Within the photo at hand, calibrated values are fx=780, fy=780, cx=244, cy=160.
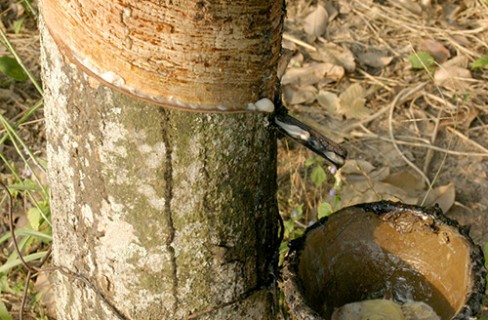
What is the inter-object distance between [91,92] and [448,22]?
2.09 metres

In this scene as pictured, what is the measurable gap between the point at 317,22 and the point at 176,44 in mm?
1856

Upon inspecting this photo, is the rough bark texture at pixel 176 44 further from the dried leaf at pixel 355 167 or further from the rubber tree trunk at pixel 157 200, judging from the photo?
the dried leaf at pixel 355 167

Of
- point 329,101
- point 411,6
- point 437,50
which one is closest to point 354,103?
point 329,101

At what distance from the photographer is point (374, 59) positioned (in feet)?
9.78

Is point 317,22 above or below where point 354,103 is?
above

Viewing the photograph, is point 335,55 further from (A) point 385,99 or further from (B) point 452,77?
(B) point 452,77

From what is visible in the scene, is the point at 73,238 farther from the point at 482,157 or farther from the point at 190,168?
the point at 482,157

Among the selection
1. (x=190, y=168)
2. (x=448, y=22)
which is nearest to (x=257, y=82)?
(x=190, y=168)

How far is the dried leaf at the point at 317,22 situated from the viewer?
3.06 m

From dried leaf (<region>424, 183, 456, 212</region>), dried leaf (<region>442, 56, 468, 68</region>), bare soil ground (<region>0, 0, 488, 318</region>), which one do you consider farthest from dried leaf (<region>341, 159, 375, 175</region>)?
dried leaf (<region>442, 56, 468, 68</region>)

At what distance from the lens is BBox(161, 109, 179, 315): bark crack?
1374 mm

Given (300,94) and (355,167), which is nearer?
(355,167)

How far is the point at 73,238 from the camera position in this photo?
5.36 feet

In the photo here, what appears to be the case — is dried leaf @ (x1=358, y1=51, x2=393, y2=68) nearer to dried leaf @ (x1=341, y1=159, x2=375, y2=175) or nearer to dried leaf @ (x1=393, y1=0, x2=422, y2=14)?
dried leaf @ (x1=393, y1=0, x2=422, y2=14)
